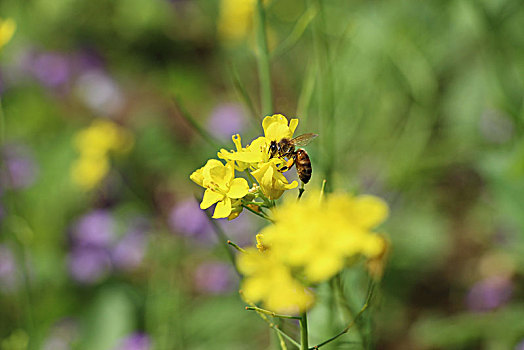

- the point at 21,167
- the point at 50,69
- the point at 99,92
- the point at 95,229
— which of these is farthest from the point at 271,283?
the point at 50,69

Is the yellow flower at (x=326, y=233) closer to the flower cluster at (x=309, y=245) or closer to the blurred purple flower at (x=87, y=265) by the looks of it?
the flower cluster at (x=309, y=245)

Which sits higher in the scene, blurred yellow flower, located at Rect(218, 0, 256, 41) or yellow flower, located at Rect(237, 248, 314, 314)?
blurred yellow flower, located at Rect(218, 0, 256, 41)

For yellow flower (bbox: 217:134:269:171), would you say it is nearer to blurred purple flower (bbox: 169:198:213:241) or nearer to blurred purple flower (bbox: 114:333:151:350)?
blurred purple flower (bbox: 114:333:151:350)

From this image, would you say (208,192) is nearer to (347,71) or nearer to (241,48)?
(347,71)

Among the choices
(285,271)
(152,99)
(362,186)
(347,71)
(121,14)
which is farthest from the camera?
(121,14)

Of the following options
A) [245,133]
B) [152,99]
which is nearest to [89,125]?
[152,99]

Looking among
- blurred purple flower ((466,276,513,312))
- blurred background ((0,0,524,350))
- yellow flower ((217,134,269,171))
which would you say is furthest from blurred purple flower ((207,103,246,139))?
yellow flower ((217,134,269,171))

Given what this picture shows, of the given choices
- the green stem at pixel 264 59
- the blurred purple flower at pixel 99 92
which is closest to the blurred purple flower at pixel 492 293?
the green stem at pixel 264 59

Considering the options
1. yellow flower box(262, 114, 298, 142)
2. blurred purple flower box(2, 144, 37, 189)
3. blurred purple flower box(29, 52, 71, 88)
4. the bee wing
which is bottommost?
yellow flower box(262, 114, 298, 142)
